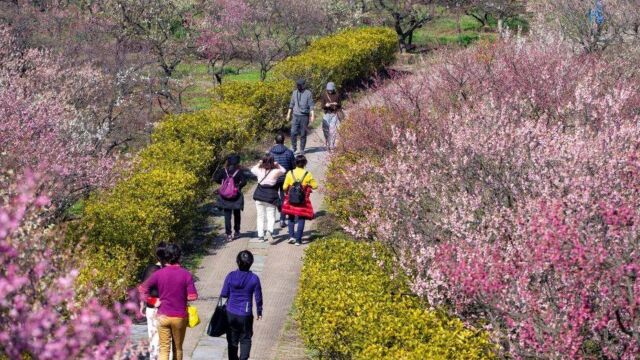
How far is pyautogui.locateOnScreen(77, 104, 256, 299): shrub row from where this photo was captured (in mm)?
13841

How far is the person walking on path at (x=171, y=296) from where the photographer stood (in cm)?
1100

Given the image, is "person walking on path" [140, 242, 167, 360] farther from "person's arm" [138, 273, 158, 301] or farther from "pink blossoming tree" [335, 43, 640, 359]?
"pink blossoming tree" [335, 43, 640, 359]

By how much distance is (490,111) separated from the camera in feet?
52.1

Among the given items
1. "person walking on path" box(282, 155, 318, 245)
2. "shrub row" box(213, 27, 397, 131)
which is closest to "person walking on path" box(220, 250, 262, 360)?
"person walking on path" box(282, 155, 318, 245)

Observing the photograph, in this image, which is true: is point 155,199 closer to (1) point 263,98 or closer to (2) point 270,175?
(2) point 270,175

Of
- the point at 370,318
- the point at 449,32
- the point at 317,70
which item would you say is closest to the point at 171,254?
the point at 370,318

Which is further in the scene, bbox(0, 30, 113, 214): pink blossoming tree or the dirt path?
bbox(0, 30, 113, 214): pink blossoming tree

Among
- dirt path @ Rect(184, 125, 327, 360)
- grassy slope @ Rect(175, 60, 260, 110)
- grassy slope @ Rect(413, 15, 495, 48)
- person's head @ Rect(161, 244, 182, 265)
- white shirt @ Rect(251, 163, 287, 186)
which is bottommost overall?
grassy slope @ Rect(175, 60, 260, 110)

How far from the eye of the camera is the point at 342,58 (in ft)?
98.0

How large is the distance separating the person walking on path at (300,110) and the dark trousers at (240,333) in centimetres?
1044

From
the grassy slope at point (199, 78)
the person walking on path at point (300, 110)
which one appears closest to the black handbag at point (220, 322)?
the person walking on path at point (300, 110)

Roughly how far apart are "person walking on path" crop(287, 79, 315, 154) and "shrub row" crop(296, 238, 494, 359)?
875cm

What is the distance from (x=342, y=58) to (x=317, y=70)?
1.99 meters

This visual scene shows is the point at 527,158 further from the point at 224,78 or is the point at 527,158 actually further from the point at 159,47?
the point at 224,78
